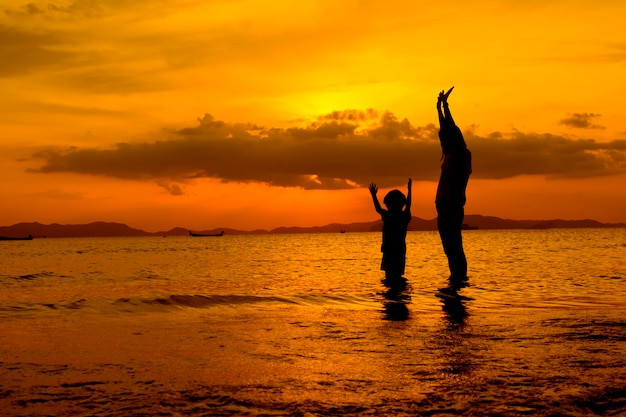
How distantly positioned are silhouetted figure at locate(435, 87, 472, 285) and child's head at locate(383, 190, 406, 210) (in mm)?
1023

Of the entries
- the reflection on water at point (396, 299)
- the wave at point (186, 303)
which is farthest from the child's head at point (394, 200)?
the wave at point (186, 303)

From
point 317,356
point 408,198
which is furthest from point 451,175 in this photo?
point 317,356

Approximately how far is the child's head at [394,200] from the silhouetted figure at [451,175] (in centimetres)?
102

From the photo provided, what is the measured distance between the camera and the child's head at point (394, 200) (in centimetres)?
1716

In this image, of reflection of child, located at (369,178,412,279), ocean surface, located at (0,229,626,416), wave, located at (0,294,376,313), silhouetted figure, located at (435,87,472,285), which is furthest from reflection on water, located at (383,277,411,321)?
silhouetted figure, located at (435,87,472,285)

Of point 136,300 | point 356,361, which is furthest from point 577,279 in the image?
point 356,361

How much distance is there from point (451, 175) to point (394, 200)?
1793mm

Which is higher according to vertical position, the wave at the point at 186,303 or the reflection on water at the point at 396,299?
the reflection on water at the point at 396,299

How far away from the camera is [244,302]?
15.1 metres

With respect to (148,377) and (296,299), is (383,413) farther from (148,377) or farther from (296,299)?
(296,299)

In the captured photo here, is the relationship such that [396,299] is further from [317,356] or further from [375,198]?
[317,356]

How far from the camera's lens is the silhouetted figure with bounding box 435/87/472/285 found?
16.5m

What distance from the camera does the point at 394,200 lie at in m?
17.3

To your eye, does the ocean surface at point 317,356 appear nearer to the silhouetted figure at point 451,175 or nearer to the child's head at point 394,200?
the silhouetted figure at point 451,175
